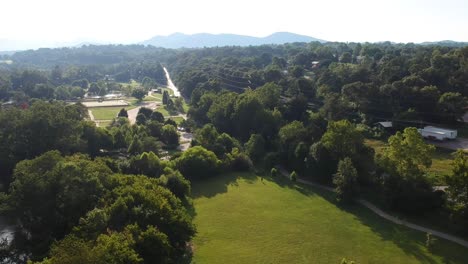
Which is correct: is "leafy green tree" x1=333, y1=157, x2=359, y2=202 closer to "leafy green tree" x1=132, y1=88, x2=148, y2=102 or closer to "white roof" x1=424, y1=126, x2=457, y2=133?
"white roof" x1=424, y1=126, x2=457, y2=133

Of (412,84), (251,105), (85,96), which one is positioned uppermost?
(412,84)

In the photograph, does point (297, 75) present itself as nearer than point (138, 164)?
No

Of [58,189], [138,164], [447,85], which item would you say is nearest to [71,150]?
[138,164]

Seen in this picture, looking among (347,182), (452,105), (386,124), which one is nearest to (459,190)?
(347,182)

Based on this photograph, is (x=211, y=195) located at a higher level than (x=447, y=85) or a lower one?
lower

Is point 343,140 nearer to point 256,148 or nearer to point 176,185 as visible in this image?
point 256,148

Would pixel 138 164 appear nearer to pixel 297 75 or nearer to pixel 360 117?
pixel 360 117
